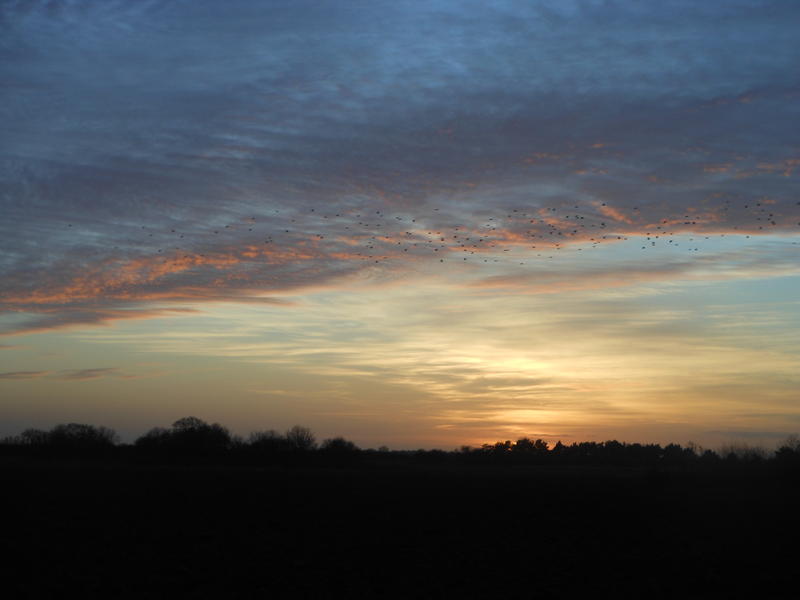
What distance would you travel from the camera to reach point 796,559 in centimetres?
2191

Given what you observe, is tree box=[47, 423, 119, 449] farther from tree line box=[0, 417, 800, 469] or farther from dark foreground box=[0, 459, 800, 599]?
dark foreground box=[0, 459, 800, 599]

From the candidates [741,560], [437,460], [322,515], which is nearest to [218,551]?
[322,515]

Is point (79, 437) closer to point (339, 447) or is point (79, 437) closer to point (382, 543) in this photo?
point (339, 447)

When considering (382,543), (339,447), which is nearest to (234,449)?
(339,447)

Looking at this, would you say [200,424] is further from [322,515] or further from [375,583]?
[375,583]

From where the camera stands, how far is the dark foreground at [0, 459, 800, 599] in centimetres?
1806

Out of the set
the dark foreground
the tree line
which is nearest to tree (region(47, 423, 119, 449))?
the tree line

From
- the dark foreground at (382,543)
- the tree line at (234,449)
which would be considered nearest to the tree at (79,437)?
the tree line at (234,449)

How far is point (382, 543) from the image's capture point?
23.8 meters

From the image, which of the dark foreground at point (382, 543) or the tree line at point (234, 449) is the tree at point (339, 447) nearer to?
the tree line at point (234, 449)

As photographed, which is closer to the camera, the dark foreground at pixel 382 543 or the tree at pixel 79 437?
the dark foreground at pixel 382 543

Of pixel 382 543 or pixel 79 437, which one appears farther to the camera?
pixel 79 437

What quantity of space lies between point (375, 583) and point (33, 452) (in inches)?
2963

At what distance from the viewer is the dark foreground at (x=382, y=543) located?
1806cm
